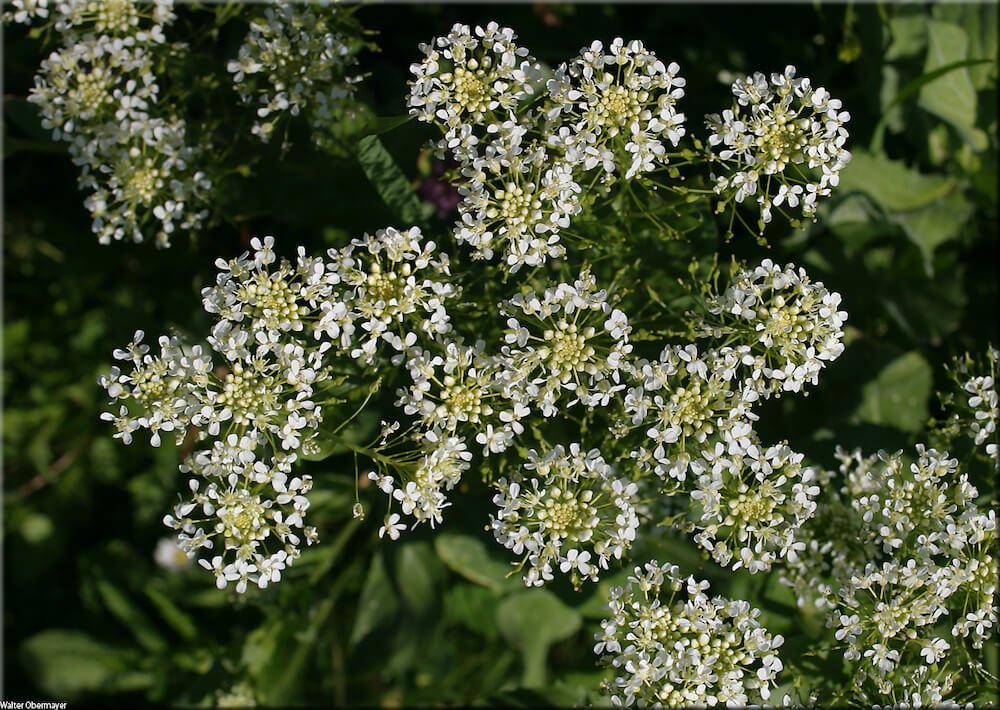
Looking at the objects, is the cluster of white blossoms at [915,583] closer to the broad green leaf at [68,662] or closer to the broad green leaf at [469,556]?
the broad green leaf at [469,556]

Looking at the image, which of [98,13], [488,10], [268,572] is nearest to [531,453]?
[268,572]

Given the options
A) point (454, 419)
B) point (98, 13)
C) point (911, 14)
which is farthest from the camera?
point (911, 14)

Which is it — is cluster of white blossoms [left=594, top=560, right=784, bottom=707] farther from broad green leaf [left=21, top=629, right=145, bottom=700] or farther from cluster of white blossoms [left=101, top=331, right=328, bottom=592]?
broad green leaf [left=21, top=629, right=145, bottom=700]

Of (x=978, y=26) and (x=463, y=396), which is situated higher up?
(x=978, y=26)

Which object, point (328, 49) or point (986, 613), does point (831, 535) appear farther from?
point (328, 49)

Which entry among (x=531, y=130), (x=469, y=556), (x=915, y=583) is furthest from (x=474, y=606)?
(x=531, y=130)

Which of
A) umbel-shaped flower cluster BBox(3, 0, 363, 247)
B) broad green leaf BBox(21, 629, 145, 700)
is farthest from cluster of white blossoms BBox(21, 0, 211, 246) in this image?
broad green leaf BBox(21, 629, 145, 700)

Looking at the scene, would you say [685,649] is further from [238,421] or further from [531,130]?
[531,130]
